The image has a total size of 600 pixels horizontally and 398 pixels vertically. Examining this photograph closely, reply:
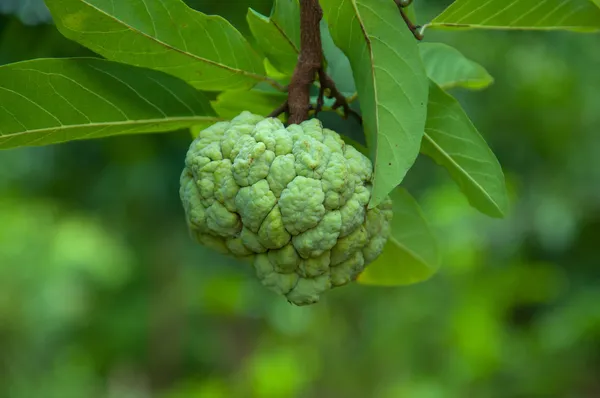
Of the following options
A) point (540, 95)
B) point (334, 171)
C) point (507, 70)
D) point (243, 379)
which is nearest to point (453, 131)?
point (334, 171)

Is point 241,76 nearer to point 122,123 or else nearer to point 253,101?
point 253,101

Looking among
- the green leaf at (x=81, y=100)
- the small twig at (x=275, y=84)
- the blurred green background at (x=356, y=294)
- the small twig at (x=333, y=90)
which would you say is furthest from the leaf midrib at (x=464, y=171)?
the blurred green background at (x=356, y=294)

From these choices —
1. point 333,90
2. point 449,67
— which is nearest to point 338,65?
point 333,90

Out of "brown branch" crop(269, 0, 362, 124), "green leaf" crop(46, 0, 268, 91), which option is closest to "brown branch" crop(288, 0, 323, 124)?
"brown branch" crop(269, 0, 362, 124)

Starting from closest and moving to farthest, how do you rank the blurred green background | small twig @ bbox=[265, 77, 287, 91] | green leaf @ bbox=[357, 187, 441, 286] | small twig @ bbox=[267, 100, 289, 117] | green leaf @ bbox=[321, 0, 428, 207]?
green leaf @ bbox=[321, 0, 428, 207]
small twig @ bbox=[267, 100, 289, 117]
small twig @ bbox=[265, 77, 287, 91]
green leaf @ bbox=[357, 187, 441, 286]
the blurred green background

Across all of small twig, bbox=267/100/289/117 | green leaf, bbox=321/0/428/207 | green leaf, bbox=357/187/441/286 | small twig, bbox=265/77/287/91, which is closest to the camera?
green leaf, bbox=321/0/428/207

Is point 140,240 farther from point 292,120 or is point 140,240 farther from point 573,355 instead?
point 292,120

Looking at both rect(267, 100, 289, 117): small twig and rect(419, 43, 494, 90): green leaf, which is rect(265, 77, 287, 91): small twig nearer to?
rect(267, 100, 289, 117): small twig
